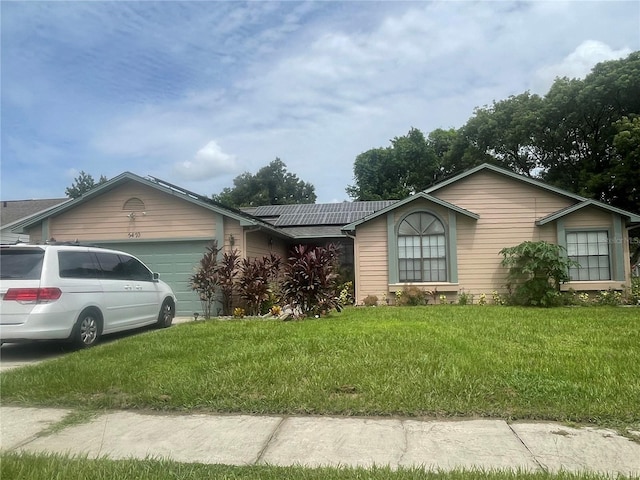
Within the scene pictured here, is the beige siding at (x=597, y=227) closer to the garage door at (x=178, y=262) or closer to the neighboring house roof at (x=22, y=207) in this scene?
the garage door at (x=178, y=262)

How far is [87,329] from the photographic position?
7906 mm

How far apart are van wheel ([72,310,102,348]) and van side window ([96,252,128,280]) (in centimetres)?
82

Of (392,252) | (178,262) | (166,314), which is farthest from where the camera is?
(392,252)

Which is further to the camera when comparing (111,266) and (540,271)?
(540,271)

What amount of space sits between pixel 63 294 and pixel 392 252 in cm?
929

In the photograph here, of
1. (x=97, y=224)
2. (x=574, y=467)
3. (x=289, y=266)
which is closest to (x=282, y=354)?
(x=574, y=467)

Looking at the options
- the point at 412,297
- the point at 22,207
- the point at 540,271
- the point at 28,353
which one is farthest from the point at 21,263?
the point at 22,207

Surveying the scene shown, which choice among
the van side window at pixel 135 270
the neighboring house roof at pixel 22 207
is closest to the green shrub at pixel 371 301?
the van side window at pixel 135 270

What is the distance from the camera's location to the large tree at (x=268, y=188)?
5509 cm

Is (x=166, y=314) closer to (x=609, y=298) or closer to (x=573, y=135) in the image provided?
(x=609, y=298)

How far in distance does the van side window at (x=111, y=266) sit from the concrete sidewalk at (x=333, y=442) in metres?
4.26

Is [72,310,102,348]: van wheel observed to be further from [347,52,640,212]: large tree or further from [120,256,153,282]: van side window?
[347,52,640,212]: large tree

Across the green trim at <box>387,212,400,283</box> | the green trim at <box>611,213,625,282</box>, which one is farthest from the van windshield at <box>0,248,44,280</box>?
the green trim at <box>611,213,625,282</box>

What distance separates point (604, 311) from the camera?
37.1 ft
